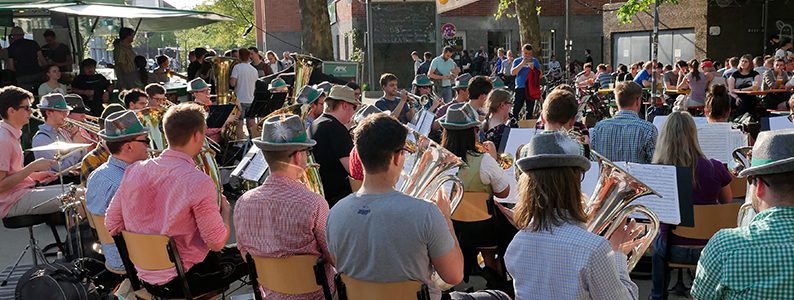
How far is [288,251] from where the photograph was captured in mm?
3449

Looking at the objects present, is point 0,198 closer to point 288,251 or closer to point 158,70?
point 288,251

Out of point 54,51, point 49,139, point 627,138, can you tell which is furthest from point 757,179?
point 54,51

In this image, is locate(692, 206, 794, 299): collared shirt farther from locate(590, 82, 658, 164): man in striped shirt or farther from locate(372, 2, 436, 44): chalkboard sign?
locate(372, 2, 436, 44): chalkboard sign

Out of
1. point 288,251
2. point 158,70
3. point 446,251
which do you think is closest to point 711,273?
point 446,251

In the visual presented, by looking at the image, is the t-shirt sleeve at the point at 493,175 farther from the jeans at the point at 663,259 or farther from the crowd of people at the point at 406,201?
the jeans at the point at 663,259

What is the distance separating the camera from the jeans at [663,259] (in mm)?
4523

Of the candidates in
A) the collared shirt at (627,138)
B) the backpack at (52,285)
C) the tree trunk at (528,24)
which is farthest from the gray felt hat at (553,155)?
the tree trunk at (528,24)

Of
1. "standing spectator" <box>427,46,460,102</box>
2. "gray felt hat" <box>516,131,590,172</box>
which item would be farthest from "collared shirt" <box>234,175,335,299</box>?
"standing spectator" <box>427,46,460,102</box>

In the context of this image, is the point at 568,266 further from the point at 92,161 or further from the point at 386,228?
the point at 92,161

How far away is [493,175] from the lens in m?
4.69

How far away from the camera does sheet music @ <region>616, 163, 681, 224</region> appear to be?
12.6 feet

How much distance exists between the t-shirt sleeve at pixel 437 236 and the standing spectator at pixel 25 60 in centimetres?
1192

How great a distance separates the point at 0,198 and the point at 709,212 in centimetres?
527

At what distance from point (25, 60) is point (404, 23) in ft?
60.8
